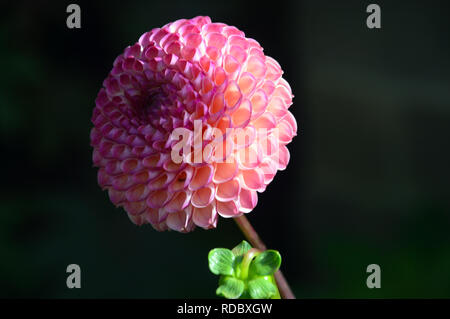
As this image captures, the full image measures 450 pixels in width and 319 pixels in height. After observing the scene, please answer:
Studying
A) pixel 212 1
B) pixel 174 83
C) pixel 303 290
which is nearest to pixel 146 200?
pixel 174 83

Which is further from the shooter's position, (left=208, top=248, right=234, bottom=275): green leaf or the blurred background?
the blurred background

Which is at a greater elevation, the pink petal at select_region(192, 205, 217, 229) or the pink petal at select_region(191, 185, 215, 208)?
the pink petal at select_region(191, 185, 215, 208)

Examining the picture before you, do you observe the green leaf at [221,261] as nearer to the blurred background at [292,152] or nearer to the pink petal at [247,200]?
the pink petal at [247,200]

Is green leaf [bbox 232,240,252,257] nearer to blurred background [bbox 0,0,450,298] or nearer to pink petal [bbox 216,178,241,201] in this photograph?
pink petal [bbox 216,178,241,201]

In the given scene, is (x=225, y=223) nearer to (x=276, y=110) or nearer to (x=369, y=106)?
(x=369, y=106)

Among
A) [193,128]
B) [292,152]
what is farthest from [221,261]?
[292,152]

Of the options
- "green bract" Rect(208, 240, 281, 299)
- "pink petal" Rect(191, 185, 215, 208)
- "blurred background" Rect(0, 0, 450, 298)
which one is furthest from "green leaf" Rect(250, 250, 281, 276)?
"blurred background" Rect(0, 0, 450, 298)

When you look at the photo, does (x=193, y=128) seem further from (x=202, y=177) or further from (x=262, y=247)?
(x=262, y=247)

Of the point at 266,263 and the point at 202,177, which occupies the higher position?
the point at 202,177
